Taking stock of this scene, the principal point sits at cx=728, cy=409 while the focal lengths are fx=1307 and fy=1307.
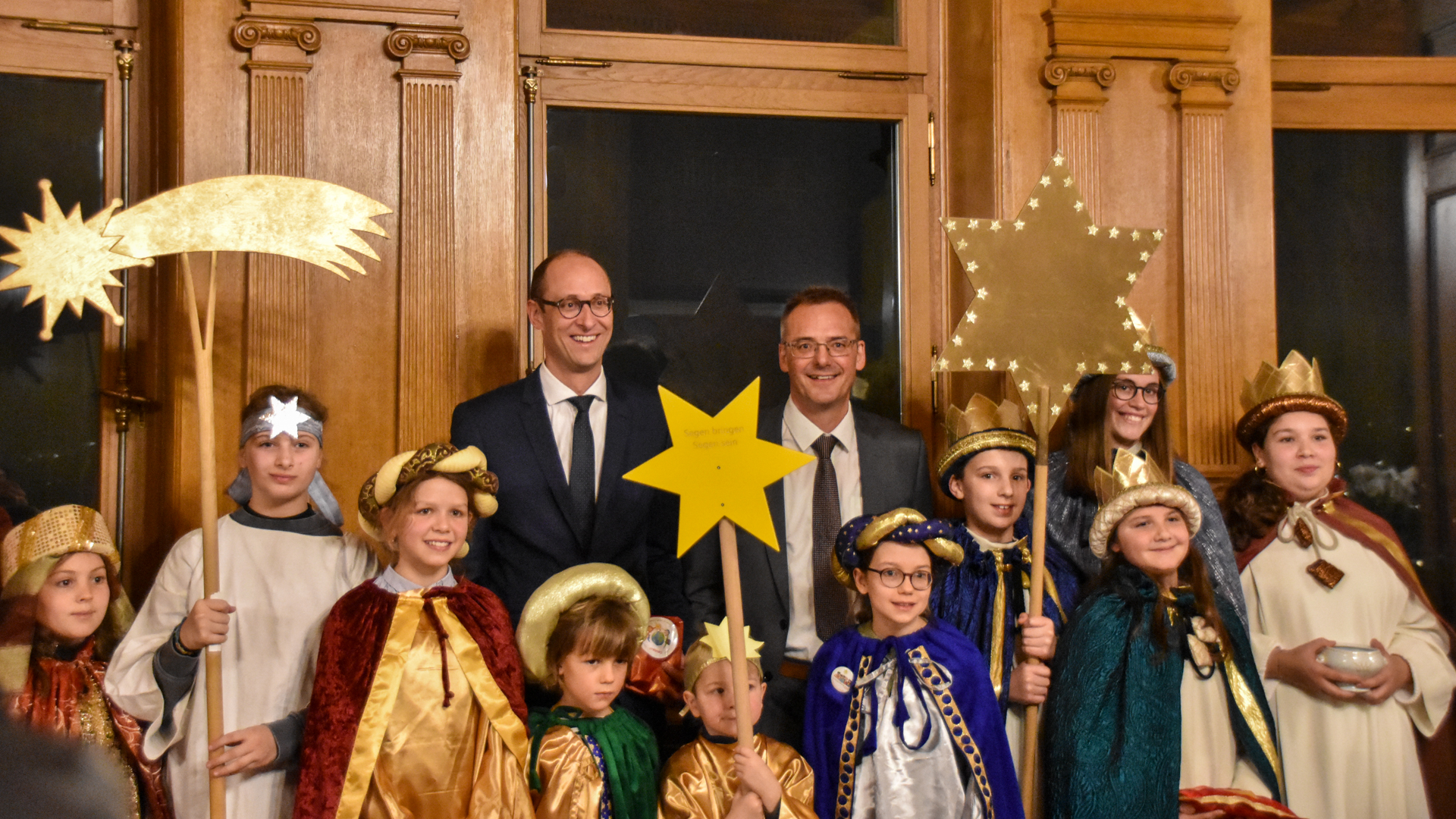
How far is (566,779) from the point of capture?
3.34 m

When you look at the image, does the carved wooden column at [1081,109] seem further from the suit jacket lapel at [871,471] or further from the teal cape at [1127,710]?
the teal cape at [1127,710]

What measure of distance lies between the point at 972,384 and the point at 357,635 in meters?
2.50

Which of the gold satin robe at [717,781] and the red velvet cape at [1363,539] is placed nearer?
the gold satin robe at [717,781]

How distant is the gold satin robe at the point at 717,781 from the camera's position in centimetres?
341

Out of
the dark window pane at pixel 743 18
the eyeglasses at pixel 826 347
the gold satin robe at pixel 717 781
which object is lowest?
the gold satin robe at pixel 717 781

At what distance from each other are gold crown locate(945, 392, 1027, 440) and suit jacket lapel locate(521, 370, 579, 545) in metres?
1.26

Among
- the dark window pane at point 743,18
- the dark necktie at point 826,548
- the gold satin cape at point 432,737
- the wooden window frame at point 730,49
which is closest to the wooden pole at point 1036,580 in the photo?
the dark necktie at point 826,548

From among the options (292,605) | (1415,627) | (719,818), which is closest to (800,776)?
(719,818)

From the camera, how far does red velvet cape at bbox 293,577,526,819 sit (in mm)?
3230

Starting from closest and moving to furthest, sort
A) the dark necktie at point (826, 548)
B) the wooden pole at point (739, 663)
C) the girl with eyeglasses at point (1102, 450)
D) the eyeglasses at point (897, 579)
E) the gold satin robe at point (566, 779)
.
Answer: the wooden pole at point (739, 663)
the gold satin robe at point (566, 779)
the eyeglasses at point (897, 579)
the dark necktie at point (826, 548)
the girl with eyeglasses at point (1102, 450)

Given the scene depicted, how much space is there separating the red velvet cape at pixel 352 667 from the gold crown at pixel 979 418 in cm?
158

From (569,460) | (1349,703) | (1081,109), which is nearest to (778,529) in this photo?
(569,460)

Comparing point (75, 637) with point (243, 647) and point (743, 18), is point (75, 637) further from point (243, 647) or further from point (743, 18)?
point (743, 18)

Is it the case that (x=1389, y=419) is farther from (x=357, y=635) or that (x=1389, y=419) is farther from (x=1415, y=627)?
(x=357, y=635)
